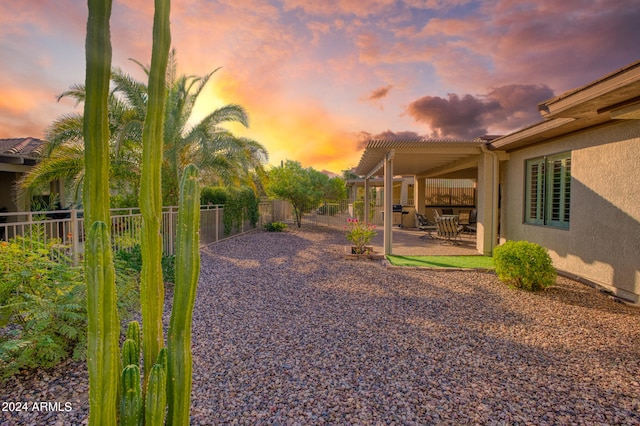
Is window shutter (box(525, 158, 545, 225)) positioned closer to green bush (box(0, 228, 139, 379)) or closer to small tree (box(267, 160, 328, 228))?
green bush (box(0, 228, 139, 379))

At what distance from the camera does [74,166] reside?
9.00 metres

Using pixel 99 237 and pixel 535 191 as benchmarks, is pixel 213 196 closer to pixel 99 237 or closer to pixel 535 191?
pixel 535 191

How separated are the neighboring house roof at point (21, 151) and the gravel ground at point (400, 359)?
8839 mm

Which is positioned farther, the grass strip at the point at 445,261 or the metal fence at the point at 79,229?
the grass strip at the point at 445,261

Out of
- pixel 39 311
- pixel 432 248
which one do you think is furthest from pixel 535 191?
pixel 39 311

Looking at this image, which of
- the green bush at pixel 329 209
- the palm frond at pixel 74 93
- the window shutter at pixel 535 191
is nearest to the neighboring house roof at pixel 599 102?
the window shutter at pixel 535 191

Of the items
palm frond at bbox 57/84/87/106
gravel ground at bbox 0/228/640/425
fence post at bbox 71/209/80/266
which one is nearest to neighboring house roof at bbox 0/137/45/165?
palm frond at bbox 57/84/87/106

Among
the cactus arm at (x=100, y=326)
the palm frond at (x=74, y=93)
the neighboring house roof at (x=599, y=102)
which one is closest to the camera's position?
the cactus arm at (x=100, y=326)

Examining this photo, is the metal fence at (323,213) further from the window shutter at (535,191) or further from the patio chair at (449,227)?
the window shutter at (535,191)

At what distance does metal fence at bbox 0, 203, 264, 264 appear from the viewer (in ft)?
15.6

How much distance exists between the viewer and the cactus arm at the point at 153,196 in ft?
5.61

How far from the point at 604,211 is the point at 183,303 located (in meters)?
7.53

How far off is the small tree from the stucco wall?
12.4 metres

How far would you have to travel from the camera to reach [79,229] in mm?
6234
